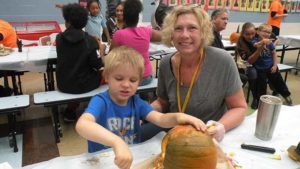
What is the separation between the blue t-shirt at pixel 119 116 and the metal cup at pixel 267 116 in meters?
0.49

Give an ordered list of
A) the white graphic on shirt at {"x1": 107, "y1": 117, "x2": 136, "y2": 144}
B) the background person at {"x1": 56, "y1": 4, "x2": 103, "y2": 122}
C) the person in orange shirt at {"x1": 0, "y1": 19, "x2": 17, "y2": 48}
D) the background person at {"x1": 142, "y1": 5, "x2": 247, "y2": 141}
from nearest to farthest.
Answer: the white graphic on shirt at {"x1": 107, "y1": 117, "x2": 136, "y2": 144}
the background person at {"x1": 142, "y1": 5, "x2": 247, "y2": 141}
the background person at {"x1": 56, "y1": 4, "x2": 103, "y2": 122}
the person in orange shirt at {"x1": 0, "y1": 19, "x2": 17, "y2": 48}

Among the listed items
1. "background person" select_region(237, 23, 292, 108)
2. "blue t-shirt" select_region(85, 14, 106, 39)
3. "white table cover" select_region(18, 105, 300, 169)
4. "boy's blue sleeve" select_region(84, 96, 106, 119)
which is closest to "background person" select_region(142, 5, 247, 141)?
"white table cover" select_region(18, 105, 300, 169)

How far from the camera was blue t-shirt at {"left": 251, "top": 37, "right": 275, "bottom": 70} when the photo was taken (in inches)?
140

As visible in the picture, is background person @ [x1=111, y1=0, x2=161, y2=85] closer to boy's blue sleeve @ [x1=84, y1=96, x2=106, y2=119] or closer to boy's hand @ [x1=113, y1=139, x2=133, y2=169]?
boy's blue sleeve @ [x1=84, y1=96, x2=106, y2=119]

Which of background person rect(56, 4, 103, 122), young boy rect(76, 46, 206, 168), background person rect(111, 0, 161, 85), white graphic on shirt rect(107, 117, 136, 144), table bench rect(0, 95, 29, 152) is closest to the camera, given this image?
young boy rect(76, 46, 206, 168)

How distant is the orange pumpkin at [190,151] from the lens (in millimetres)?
726

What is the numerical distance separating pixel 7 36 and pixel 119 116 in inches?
99.4

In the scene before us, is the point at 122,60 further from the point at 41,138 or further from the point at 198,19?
the point at 41,138

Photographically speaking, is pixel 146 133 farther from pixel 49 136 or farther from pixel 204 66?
pixel 49 136

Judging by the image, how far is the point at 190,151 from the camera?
0.72 m

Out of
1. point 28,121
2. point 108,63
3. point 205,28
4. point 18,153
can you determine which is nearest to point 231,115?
point 205,28

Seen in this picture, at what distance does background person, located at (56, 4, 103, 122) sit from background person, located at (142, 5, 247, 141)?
1290 mm

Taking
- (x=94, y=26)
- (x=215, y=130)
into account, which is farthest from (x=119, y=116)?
(x=94, y=26)

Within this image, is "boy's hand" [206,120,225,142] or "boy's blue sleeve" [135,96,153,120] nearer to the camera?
"boy's hand" [206,120,225,142]
